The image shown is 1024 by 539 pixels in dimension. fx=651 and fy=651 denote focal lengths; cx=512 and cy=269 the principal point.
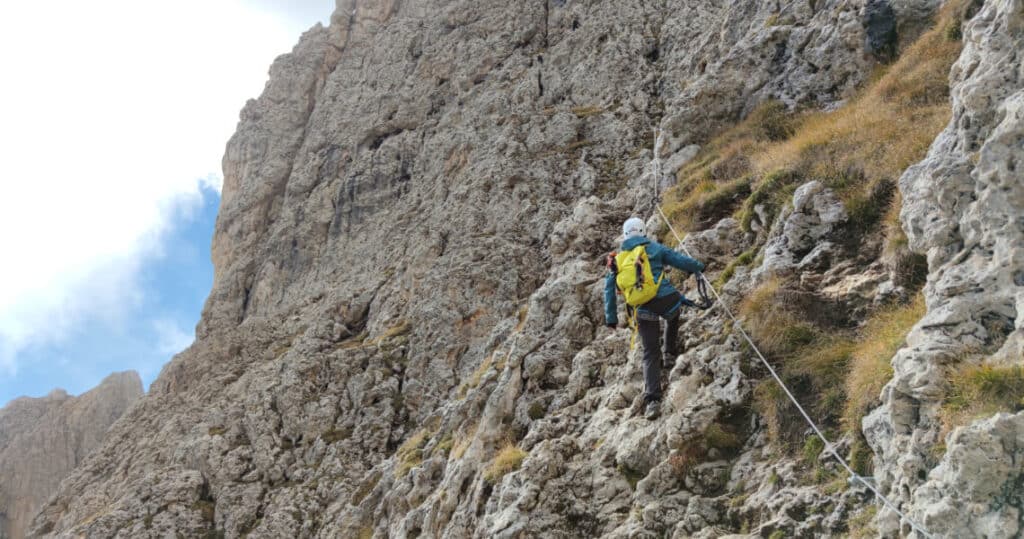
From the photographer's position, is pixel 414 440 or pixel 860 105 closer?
pixel 860 105

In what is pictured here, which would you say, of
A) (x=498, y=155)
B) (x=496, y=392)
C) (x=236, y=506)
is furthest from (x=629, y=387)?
(x=498, y=155)

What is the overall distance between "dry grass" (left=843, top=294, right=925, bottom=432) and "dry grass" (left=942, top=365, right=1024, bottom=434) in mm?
1037

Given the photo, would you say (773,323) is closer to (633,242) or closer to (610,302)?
(633,242)

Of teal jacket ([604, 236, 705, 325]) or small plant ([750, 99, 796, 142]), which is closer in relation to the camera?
teal jacket ([604, 236, 705, 325])

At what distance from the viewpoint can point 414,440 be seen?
20.6 meters

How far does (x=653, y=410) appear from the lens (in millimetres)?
9383

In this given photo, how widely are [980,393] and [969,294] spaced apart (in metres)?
1.12

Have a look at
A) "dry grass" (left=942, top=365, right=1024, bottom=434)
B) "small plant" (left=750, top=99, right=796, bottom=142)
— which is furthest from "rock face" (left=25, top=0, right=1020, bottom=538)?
"small plant" (left=750, top=99, right=796, bottom=142)

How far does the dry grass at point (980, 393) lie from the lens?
16.5 feet

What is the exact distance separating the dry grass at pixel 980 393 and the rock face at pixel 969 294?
0.39 feet

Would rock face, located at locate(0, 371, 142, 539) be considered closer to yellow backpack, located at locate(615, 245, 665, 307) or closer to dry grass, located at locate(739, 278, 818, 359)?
yellow backpack, located at locate(615, 245, 665, 307)

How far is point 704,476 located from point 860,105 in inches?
315

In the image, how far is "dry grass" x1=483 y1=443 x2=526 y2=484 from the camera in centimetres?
1141

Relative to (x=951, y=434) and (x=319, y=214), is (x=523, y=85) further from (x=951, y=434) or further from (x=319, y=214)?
(x=951, y=434)
